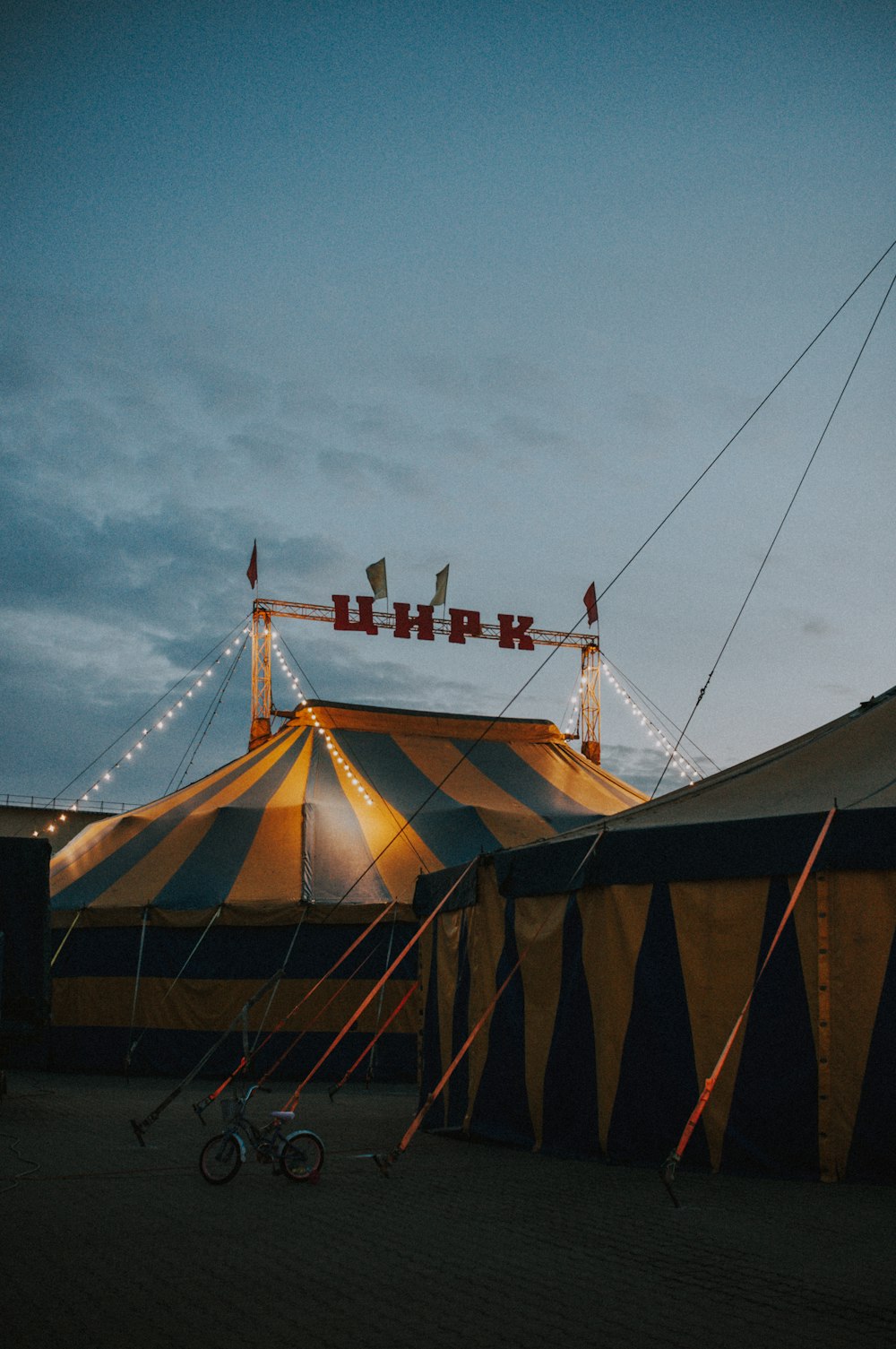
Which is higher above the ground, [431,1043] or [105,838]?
[105,838]

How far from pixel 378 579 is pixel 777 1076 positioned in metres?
11.2

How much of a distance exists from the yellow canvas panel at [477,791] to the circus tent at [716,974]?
4.80 meters

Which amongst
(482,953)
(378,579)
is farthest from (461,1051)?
(378,579)

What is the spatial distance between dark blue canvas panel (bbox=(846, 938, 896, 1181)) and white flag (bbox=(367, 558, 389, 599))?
11192 mm

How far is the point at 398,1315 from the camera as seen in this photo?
11.2ft

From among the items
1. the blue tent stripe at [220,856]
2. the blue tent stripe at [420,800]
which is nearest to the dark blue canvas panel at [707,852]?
the blue tent stripe at [420,800]

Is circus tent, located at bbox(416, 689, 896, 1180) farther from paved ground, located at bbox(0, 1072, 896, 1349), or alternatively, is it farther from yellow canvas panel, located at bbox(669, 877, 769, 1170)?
paved ground, located at bbox(0, 1072, 896, 1349)

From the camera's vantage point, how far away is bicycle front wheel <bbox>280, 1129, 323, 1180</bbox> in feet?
18.1

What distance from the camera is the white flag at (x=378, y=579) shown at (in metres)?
16.0

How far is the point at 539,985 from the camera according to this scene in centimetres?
680

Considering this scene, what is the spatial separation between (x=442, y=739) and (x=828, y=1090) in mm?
9341

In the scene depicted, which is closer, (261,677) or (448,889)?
(448,889)

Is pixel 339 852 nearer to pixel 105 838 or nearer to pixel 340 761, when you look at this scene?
pixel 340 761

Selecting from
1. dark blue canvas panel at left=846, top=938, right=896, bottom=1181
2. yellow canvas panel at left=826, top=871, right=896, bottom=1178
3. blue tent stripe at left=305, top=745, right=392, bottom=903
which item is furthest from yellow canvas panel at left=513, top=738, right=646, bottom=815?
dark blue canvas panel at left=846, top=938, right=896, bottom=1181
